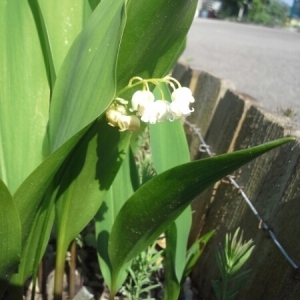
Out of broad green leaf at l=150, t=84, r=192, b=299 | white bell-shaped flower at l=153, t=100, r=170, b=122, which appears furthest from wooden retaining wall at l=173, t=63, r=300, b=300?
white bell-shaped flower at l=153, t=100, r=170, b=122

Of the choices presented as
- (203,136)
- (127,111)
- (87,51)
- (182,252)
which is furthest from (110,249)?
(203,136)

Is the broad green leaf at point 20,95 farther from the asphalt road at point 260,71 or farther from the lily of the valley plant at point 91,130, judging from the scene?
the asphalt road at point 260,71

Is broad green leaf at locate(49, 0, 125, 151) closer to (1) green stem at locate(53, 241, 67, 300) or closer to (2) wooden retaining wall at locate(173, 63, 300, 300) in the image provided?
(1) green stem at locate(53, 241, 67, 300)

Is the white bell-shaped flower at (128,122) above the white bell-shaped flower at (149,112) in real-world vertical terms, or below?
below

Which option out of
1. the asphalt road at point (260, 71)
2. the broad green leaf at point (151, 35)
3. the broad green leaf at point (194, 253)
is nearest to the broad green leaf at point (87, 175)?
the broad green leaf at point (151, 35)

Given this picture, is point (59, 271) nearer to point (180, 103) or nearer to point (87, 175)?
point (87, 175)

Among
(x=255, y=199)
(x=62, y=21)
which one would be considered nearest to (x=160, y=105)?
(x=62, y=21)

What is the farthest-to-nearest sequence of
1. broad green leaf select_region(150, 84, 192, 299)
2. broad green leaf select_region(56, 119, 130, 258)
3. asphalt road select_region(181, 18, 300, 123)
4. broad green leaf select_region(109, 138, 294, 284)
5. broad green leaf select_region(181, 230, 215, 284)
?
asphalt road select_region(181, 18, 300, 123)
broad green leaf select_region(181, 230, 215, 284)
broad green leaf select_region(150, 84, 192, 299)
broad green leaf select_region(56, 119, 130, 258)
broad green leaf select_region(109, 138, 294, 284)
